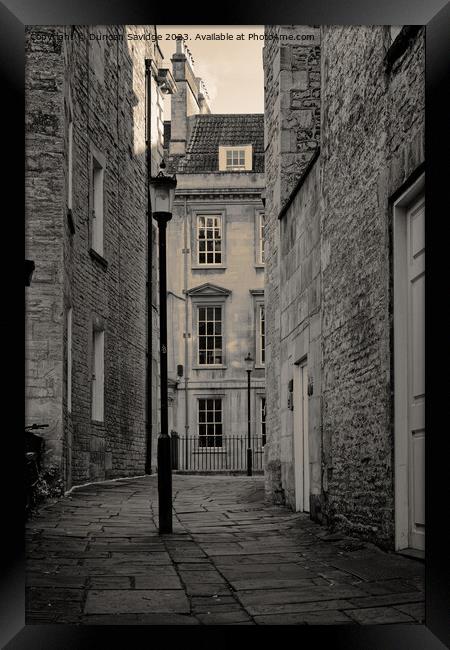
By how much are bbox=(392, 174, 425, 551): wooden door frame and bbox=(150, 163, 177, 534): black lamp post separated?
2.55 meters

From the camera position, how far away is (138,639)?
433 cm

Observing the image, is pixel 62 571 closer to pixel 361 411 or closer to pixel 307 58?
pixel 361 411

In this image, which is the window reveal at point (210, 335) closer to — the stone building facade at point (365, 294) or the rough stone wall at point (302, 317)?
the rough stone wall at point (302, 317)

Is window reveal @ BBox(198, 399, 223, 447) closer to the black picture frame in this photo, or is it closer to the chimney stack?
the chimney stack

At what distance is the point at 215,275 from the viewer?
97.1 feet

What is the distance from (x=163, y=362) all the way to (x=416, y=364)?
10.0ft

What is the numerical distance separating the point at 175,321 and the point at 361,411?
2210cm

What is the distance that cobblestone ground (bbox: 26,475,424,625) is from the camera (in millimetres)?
4738

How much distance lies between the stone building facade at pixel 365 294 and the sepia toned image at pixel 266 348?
Answer: 0.08 ft

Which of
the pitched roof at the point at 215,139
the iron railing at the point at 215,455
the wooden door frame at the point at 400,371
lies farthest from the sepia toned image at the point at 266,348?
the pitched roof at the point at 215,139

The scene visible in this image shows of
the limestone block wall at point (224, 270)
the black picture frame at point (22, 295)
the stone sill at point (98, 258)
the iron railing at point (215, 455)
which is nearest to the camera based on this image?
the black picture frame at point (22, 295)

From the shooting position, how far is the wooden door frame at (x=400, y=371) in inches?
242

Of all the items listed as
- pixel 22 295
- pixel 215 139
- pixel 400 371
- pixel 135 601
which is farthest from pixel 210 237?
pixel 22 295

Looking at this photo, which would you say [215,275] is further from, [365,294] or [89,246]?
[365,294]
